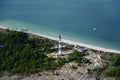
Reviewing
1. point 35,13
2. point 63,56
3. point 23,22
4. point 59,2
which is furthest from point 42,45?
point 59,2

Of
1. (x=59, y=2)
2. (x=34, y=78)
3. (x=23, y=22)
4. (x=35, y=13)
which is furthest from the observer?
(x=59, y=2)

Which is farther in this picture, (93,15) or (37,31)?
(93,15)

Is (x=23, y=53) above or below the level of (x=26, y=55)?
above

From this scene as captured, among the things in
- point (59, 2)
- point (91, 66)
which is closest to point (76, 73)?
point (91, 66)

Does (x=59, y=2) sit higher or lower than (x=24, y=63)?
higher

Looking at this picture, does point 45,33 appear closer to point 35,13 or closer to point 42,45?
point 42,45

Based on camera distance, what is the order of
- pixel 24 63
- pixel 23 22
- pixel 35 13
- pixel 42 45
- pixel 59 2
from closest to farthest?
pixel 24 63, pixel 42 45, pixel 23 22, pixel 35 13, pixel 59 2

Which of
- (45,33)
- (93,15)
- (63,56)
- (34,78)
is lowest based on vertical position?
(34,78)

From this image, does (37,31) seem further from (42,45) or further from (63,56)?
(63,56)

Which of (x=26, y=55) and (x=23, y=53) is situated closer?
(x=26, y=55)
